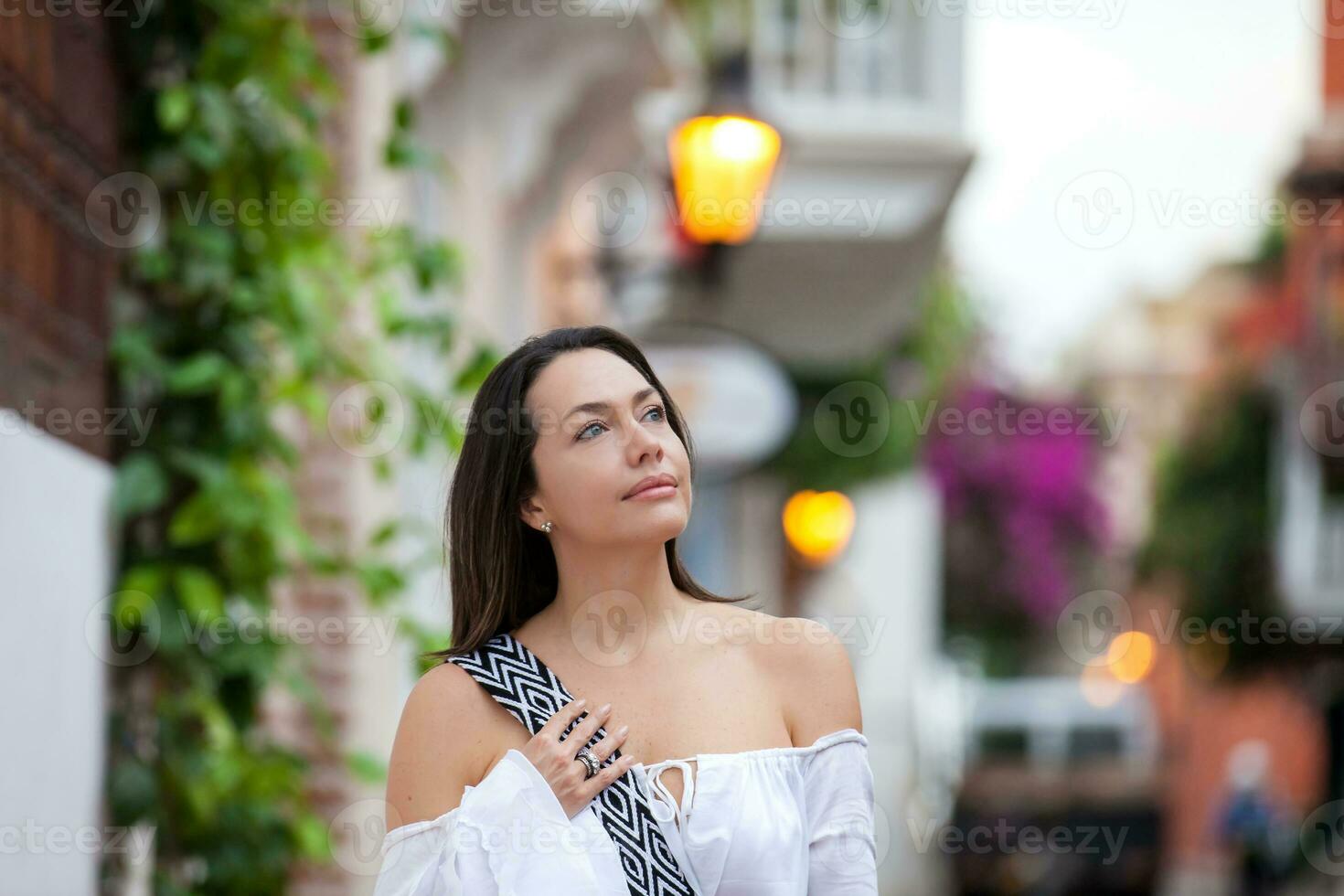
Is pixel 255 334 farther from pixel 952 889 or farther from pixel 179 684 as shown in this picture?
pixel 952 889

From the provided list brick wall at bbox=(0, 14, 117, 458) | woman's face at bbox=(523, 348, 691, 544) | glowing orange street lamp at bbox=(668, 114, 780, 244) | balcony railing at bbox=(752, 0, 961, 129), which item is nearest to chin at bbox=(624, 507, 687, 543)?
woman's face at bbox=(523, 348, 691, 544)

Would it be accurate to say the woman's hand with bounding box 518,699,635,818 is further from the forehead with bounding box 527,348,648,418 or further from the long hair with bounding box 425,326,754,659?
the forehead with bounding box 527,348,648,418

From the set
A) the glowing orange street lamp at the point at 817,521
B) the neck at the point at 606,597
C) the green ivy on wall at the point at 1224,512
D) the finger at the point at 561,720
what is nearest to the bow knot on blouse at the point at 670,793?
the finger at the point at 561,720

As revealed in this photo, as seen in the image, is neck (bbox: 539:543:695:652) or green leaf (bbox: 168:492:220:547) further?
green leaf (bbox: 168:492:220:547)

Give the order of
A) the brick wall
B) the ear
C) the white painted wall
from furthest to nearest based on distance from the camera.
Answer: the brick wall → the white painted wall → the ear

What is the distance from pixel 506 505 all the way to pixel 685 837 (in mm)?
644

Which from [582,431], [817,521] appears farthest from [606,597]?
[817,521]

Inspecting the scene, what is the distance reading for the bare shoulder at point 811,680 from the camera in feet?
9.33

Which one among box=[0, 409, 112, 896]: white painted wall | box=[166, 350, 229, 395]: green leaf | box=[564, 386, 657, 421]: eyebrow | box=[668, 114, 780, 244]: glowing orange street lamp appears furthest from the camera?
box=[668, 114, 780, 244]: glowing orange street lamp

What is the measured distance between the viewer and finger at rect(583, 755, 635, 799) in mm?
2652

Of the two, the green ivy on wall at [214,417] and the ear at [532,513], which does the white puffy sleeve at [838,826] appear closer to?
the ear at [532,513]

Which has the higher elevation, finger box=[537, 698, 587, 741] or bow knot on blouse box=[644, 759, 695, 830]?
finger box=[537, 698, 587, 741]

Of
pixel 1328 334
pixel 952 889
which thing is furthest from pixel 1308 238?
pixel 952 889

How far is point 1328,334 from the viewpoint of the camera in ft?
91.0
